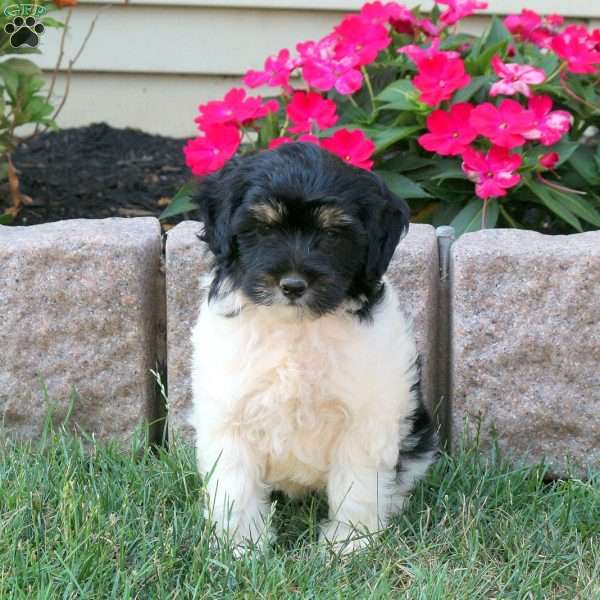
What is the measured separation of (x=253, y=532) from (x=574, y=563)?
3.50 feet

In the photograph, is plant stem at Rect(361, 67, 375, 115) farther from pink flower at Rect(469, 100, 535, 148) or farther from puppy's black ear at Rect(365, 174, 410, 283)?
puppy's black ear at Rect(365, 174, 410, 283)

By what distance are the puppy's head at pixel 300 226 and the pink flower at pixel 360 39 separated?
1.57 meters

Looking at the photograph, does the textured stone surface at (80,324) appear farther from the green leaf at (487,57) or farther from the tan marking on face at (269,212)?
the green leaf at (487,57)

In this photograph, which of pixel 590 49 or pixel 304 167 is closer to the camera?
pixel 304 167

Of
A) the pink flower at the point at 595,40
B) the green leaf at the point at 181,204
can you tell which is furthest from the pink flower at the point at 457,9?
the green leaf at the point at 181,204

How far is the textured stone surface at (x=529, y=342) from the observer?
3.89m

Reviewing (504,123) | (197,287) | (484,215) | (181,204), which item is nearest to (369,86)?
(504,123)

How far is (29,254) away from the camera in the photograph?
13.1 feet

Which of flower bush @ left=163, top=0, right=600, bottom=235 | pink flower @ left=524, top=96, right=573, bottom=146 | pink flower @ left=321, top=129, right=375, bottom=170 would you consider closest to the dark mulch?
flower bush @ left=163, top=0, right=600, bottom=235

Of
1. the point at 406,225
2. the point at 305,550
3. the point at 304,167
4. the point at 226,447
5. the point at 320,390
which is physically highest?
the point at 304,167

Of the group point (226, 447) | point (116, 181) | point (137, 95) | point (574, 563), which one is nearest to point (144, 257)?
point (226, 447)

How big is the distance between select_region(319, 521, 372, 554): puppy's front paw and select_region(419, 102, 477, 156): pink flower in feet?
5.43

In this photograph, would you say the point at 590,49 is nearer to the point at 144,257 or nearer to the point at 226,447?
the point at 144,257

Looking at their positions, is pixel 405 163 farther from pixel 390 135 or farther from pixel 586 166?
pixel 586 166
